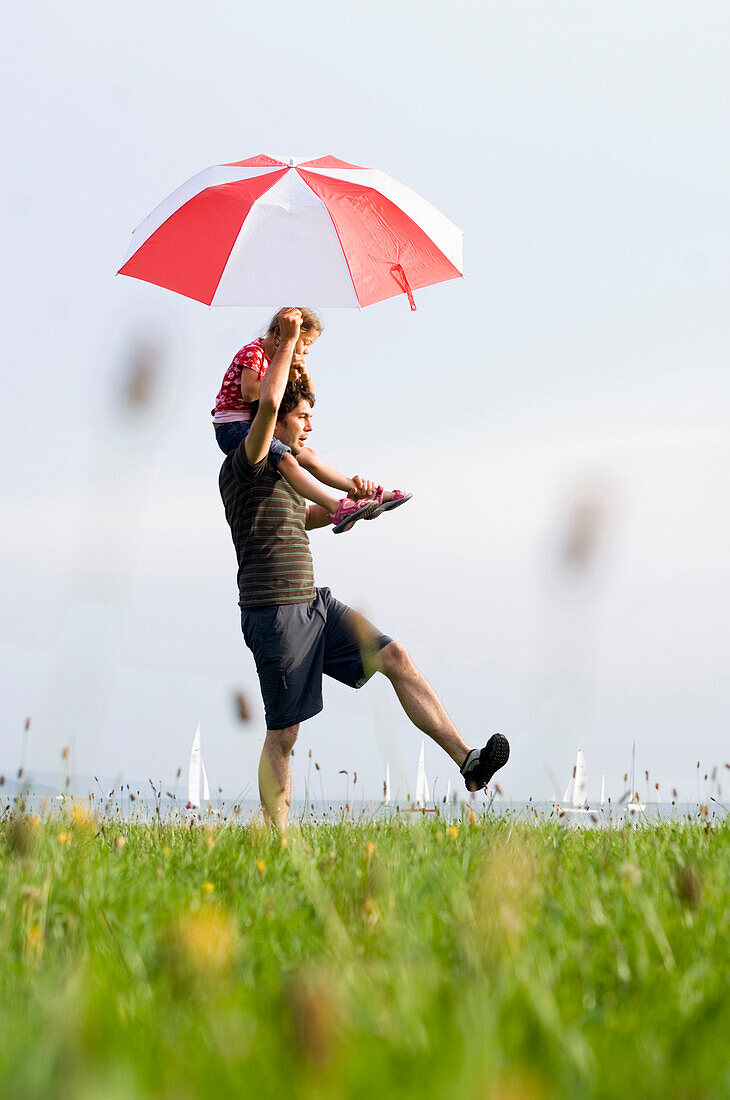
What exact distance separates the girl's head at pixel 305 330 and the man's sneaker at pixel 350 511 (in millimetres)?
867

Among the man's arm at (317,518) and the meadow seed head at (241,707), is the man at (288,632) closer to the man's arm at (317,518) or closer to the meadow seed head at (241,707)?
the man's arm at (317,518)

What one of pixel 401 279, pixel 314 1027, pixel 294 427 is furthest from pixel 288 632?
pixel 314 1027

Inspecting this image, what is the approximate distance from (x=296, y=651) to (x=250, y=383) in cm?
146

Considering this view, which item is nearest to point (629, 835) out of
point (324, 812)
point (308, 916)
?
point (324, 812)

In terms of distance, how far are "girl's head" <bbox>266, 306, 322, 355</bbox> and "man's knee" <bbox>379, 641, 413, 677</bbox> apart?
5.54 ft

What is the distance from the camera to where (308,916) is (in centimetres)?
305

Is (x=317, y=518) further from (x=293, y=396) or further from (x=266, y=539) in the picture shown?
(x=293, y=396)

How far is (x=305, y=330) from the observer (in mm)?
5762

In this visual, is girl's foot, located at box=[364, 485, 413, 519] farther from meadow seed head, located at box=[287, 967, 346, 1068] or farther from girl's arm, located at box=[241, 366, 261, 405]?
meadow seed head, located at box=[287, 967, 346, 1068]

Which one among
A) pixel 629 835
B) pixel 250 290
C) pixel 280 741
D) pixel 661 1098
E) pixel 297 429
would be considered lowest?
pixel 661 1098

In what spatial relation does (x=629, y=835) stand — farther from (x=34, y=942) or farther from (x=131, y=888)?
(x=34, y=942)

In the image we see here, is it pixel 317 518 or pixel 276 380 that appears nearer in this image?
pixel 276 380

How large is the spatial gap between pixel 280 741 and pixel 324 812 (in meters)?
0.69

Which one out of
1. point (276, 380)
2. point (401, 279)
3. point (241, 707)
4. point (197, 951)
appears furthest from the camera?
point (401, 279)
